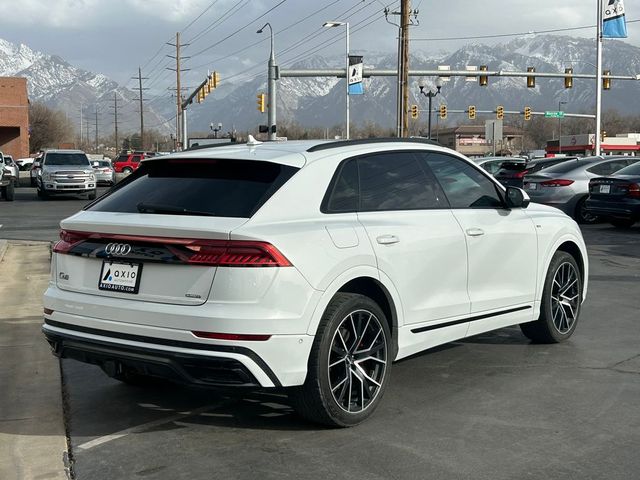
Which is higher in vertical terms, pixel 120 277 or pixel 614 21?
pixel 614 21

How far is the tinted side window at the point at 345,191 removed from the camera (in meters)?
5.04

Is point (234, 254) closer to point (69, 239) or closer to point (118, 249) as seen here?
point (118, 249)

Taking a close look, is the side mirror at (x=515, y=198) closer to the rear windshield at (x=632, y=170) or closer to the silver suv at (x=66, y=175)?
the rear windshield at (x=632, y=170)

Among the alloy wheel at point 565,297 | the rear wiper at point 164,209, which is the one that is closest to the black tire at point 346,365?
the rear wiper at point 164,209

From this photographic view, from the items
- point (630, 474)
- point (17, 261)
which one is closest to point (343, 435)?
point (630, 474)

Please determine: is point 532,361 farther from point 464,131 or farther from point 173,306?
point 464,131

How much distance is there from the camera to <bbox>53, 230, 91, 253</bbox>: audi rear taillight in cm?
495

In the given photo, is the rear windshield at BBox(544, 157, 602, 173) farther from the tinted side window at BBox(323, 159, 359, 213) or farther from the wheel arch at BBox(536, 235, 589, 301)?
the tinted side window at BBox(323, 159, 359, 213)

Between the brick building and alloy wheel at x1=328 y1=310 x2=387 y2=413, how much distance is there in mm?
72847

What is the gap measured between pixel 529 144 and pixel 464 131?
42.8ft

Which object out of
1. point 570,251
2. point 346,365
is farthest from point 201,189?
point 570,251

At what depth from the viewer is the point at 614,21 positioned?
31.4 metres

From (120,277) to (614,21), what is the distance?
1218 inches

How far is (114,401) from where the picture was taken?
556 cm
